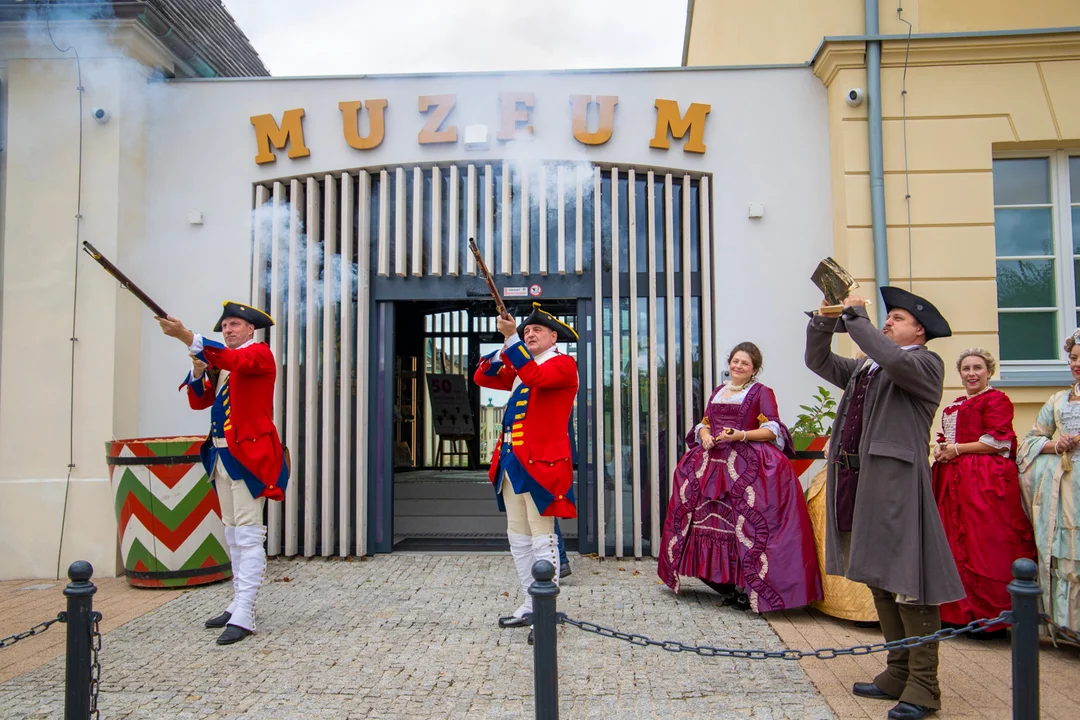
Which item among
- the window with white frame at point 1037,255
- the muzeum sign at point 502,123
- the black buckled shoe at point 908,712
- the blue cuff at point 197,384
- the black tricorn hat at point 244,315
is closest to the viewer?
the black buckled shoe at point 908,712

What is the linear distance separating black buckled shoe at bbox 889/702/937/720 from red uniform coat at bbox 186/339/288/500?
334cm

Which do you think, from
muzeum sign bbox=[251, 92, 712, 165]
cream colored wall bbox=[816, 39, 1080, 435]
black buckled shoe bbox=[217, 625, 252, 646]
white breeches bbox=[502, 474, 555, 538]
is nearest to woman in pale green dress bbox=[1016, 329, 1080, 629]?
cream colored wall bbox=[816, 39, 1080, 435]

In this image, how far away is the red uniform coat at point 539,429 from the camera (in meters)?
4.79

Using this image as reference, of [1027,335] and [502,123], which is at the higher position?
[502,123]

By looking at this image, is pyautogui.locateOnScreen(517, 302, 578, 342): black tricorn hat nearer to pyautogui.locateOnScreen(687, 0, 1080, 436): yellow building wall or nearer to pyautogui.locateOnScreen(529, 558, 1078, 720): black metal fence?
pyautogui.locateOnScreen(529, 558, 1078, 720): black metal fence

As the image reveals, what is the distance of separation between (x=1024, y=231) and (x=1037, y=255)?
0.70 feet

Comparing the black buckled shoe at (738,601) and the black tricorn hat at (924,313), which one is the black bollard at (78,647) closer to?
the black tricorn hat at (924,313)

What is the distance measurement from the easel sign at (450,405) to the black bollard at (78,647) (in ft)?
28.8

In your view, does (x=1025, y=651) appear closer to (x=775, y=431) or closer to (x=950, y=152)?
(x=775, y=431)

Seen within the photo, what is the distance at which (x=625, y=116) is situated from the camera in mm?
7078

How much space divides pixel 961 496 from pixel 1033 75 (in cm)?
375

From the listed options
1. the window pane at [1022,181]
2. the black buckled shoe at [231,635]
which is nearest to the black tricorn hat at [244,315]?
the black buckled shoe at [231,635]

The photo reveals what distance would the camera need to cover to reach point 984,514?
185 inches

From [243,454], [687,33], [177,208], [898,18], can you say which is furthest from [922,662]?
[687,33]
